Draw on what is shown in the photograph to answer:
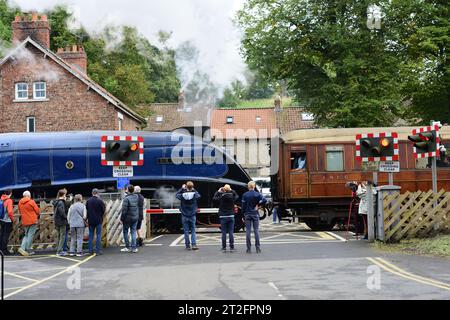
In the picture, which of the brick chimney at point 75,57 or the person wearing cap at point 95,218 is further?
the brick chimney at point 75,57

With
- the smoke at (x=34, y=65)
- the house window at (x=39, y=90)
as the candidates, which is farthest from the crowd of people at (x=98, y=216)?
the house window at (x=39, y=90)

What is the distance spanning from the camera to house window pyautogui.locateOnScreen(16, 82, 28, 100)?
37.8 m

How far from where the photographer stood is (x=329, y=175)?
22.0m

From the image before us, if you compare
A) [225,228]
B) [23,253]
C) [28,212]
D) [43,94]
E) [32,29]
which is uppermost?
[32,29]

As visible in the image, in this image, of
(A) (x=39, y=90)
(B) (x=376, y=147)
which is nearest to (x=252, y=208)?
(B) (x=376, y=147)

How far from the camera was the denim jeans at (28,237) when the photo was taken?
16078mm

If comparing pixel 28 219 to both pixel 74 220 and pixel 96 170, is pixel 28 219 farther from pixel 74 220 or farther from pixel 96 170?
pixel 96 170

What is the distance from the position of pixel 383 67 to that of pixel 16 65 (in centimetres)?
2151

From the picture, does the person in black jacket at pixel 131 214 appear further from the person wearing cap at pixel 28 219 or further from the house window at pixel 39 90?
the house window at pixel 39 90

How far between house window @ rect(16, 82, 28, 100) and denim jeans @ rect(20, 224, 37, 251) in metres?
23.3

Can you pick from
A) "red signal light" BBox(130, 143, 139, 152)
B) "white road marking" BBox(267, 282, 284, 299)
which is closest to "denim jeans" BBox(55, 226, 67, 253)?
"red signal light" BBox(130, 143, 139, 152)

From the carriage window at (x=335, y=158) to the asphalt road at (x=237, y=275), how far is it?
6090 mm

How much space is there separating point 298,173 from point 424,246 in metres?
8.02
